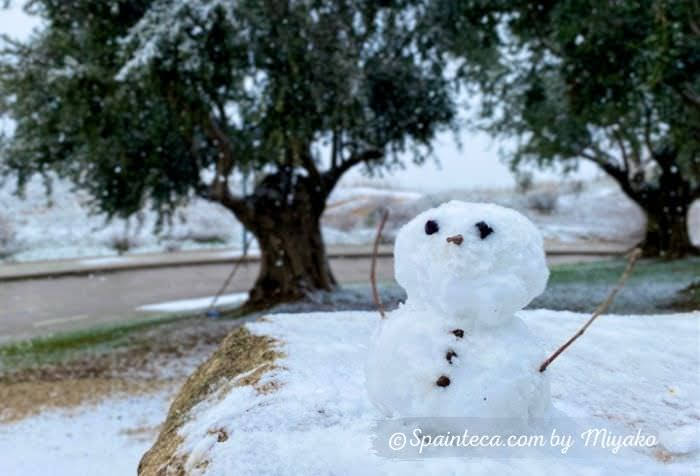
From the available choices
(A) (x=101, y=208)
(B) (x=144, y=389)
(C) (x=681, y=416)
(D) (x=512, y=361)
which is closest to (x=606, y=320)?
(C) (x=681, y=416)

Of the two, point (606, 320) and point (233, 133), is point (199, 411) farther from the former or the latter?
point (233, 133)

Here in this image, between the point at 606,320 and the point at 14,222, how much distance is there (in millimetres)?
23774

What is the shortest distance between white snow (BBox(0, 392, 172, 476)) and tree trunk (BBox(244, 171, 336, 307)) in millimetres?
5182

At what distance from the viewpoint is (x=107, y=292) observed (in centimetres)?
1675

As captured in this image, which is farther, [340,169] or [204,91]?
[340,169]

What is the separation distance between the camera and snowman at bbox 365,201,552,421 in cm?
212

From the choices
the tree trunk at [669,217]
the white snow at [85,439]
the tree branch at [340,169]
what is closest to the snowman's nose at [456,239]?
the white snow at [85,439]

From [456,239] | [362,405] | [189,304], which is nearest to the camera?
[456,239]

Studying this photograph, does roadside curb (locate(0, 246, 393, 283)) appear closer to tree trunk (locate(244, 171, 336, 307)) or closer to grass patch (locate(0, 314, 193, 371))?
tree trunk (locate(244, 171, 336, 307))

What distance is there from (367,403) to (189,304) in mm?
12875

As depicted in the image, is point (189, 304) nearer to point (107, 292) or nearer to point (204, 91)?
point (107, 292)

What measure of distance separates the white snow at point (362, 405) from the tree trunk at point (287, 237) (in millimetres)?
7843

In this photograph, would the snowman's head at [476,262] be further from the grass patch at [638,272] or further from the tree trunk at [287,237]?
the grass patch at [638,272]

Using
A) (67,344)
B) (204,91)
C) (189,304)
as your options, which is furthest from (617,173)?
(67,344)
